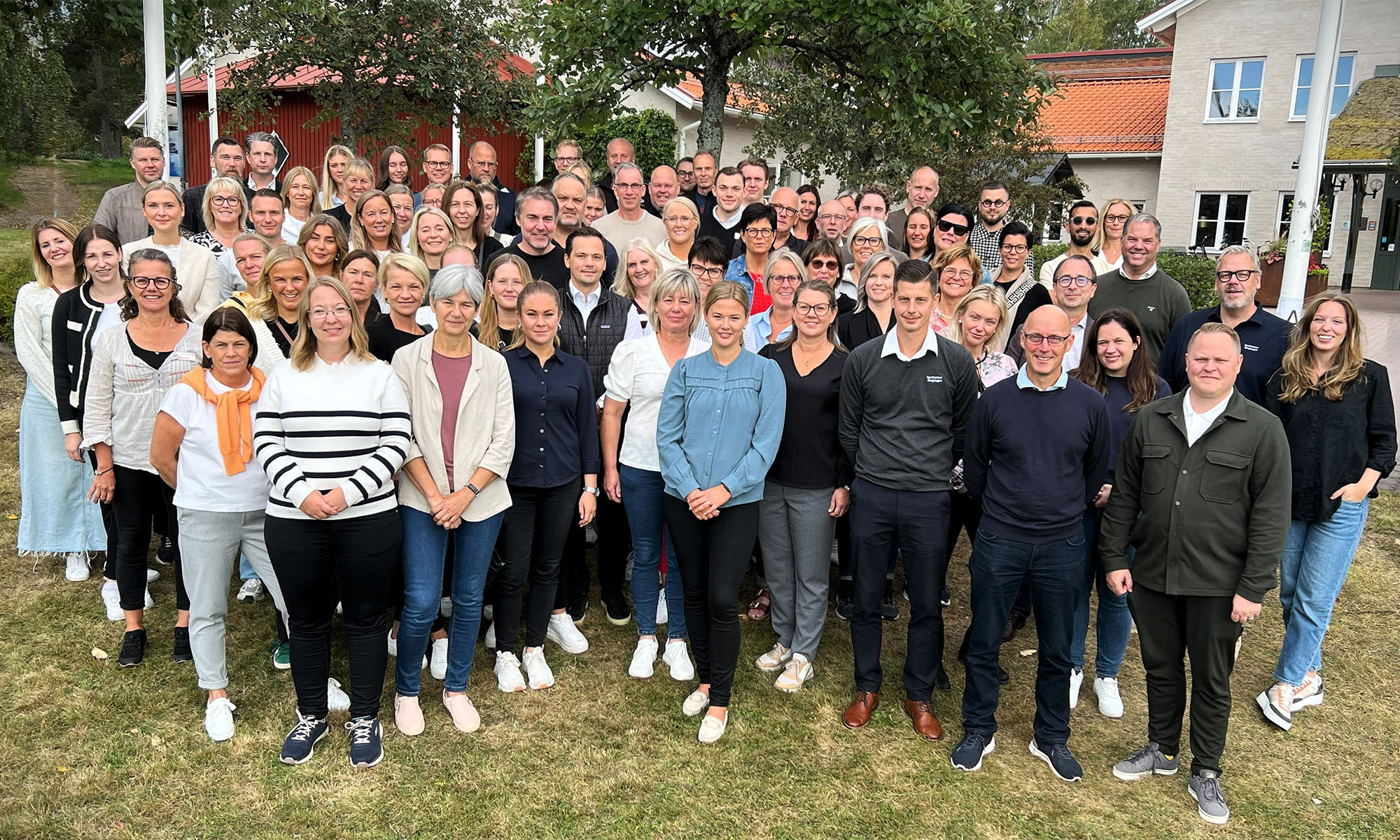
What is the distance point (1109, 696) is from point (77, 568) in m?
6.34

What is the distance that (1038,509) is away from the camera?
4.09 meters

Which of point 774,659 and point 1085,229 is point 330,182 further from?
point 1085,229

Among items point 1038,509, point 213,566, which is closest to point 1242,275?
point 1038,509

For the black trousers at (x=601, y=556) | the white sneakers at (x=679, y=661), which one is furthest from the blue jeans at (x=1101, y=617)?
the black trousers at (x=601, y=556)

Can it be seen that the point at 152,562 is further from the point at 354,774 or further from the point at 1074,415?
the point at 1074,415

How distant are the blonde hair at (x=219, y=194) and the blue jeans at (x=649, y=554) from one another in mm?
3255

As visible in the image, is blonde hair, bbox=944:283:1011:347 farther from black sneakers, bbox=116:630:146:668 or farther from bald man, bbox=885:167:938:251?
black sneakers, bbox=116:630:146:668

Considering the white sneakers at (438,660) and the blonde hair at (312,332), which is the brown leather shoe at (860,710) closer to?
the white sneakers at (438,660)

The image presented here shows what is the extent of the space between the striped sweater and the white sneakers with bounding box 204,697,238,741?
1.19 m

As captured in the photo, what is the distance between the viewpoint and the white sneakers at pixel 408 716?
14.3ft

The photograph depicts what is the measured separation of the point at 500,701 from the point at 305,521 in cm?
152

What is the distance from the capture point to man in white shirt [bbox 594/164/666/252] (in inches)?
282

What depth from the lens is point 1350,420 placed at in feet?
14.9

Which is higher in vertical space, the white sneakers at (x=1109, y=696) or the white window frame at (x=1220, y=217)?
the white window frame at (x=1220, y=217)
